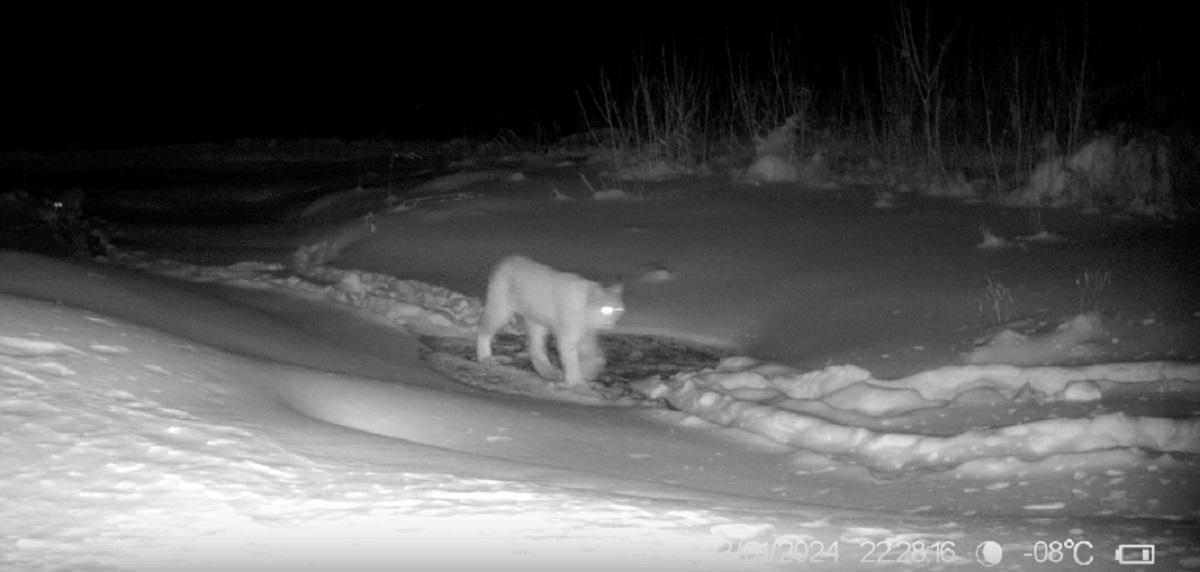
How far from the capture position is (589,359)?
8.77 m

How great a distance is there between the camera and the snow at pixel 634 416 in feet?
13.2

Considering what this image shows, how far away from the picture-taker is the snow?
13.2 ft

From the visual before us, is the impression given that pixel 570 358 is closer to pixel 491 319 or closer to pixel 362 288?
pixel 491 319

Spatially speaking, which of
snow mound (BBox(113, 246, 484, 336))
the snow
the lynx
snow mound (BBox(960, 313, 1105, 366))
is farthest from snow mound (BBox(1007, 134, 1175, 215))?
snow mound (BBox(113, 246, 484, 336))

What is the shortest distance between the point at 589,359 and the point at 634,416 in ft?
4.29

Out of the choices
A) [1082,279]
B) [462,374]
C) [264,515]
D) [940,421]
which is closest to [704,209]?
[1082,279]

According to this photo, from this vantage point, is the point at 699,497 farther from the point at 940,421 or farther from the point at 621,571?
the point at 940,421

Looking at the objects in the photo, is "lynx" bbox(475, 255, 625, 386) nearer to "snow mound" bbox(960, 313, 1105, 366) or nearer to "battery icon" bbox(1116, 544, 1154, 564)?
"snow mound" bbox(960, 313, 1105, 366)

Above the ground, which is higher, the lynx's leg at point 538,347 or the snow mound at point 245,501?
the lynx's leg at point 538,347

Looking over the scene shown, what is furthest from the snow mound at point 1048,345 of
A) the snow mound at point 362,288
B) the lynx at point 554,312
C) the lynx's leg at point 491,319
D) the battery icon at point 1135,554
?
the snow mound at point 362,288

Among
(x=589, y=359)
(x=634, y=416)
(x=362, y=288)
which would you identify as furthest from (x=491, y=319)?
(x=362, y=288)

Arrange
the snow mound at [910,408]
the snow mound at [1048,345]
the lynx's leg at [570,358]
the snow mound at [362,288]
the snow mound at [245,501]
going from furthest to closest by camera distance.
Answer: the snow mound at [362,288]
the lynx's leg at [570,358]
the snow mound at [1048,345]
the snow mound at [910,408]
the snow mound at [245,501]

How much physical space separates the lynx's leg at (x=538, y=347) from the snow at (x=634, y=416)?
84 centimetres

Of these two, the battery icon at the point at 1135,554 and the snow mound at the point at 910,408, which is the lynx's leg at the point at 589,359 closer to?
the snow mound at the point at 910,408
